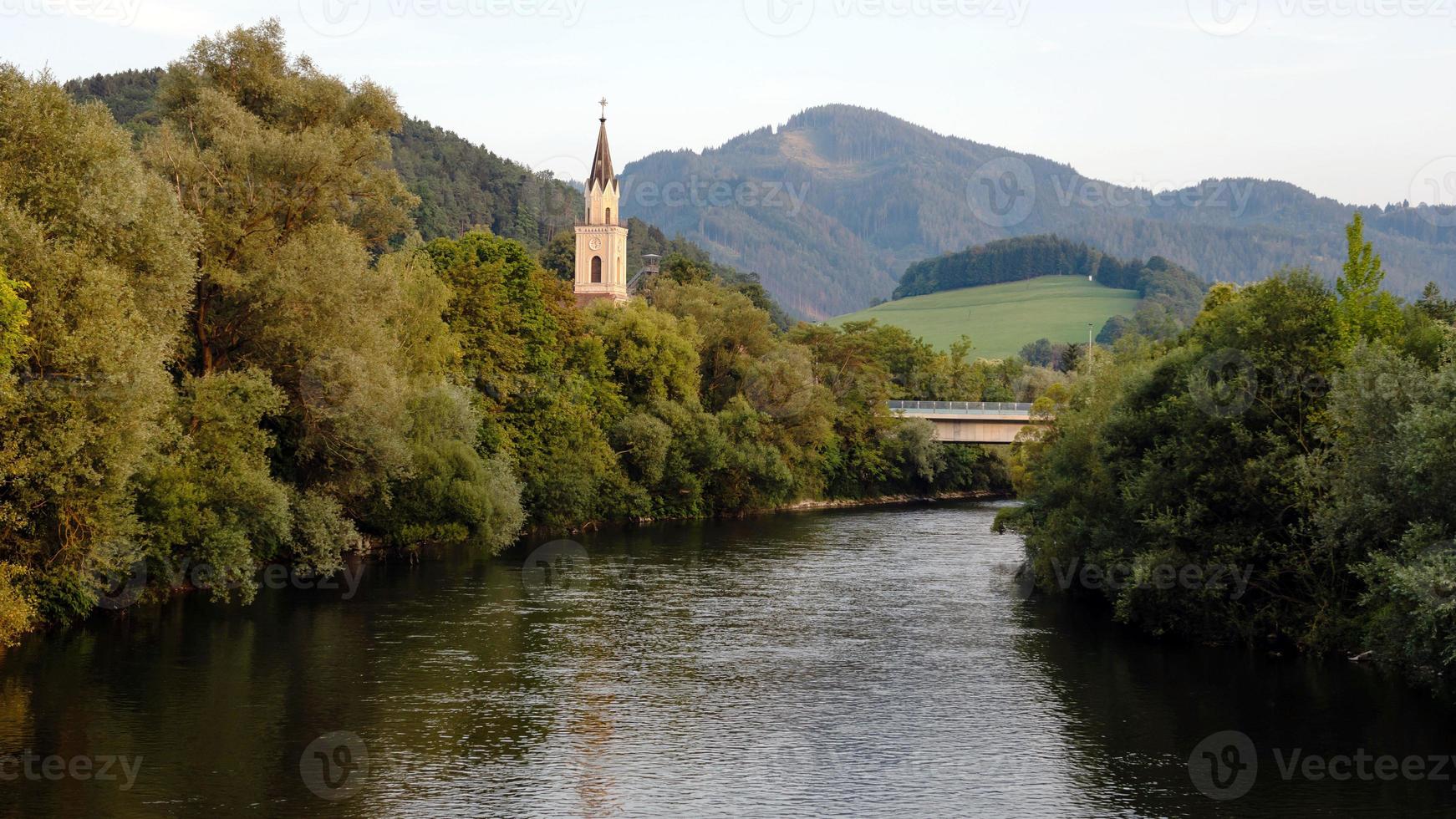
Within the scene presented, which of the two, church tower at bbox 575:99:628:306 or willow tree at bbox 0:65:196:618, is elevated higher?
church tower at bbox 575:99:628:306

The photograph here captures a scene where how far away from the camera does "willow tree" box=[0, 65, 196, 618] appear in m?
33.7

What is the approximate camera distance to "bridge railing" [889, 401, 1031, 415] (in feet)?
312

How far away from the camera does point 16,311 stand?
31.9 meters

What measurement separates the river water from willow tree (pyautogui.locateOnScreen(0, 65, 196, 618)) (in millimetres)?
3267

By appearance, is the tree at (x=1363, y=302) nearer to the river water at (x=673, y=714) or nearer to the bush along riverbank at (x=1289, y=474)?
the bush along riverbank at (x=1289, y=474)

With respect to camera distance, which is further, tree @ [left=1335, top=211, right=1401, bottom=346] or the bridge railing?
the bridge railing

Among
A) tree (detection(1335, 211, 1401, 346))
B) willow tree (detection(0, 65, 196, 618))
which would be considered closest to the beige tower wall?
willow tree (detection(0, 65, 196, 618))

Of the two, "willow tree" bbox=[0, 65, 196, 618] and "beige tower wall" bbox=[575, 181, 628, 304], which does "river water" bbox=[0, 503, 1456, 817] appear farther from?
"beige tower wall" bbox=[575, 181, 628, 304]

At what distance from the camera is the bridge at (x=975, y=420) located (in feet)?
309

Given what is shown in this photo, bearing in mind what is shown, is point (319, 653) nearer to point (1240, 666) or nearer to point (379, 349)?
point (379, 349)

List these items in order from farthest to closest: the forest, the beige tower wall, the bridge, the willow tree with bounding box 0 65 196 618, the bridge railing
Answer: the beige tower wall, the bridge railing, the bridge, the forest, the willow tree with bounding box 0 65 196 618

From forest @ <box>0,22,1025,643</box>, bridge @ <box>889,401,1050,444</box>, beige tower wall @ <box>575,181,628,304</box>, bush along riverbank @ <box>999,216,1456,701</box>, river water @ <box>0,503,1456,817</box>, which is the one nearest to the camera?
river water @ <box>0,503,1456,817</box>

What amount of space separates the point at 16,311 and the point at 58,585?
9.00 m

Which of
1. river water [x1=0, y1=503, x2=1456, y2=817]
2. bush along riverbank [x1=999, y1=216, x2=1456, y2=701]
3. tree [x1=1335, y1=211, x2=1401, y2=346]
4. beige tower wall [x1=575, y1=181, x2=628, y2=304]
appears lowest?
river water [x1=0, y1=503, x2=1456, y2=817]
